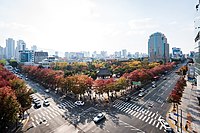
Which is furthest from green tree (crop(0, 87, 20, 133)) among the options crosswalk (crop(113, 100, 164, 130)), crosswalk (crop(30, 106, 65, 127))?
crosswalk (crop(113, 100, 164, 130))

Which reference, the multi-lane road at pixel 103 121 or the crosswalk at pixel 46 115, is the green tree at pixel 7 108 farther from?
the crosswalk at pixel 46 115

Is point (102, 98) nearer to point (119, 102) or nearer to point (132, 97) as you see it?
point (119, 102)

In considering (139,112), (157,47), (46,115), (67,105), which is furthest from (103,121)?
(157,47)

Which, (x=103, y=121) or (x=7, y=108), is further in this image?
(x=103, y=121)

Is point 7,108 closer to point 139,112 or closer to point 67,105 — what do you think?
point 67,105

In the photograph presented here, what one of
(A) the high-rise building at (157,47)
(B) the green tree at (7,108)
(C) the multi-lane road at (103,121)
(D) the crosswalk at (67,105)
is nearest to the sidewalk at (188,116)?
(C) the multi-lane road at (103,121)

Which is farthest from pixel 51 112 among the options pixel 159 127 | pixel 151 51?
pixel 151 51
